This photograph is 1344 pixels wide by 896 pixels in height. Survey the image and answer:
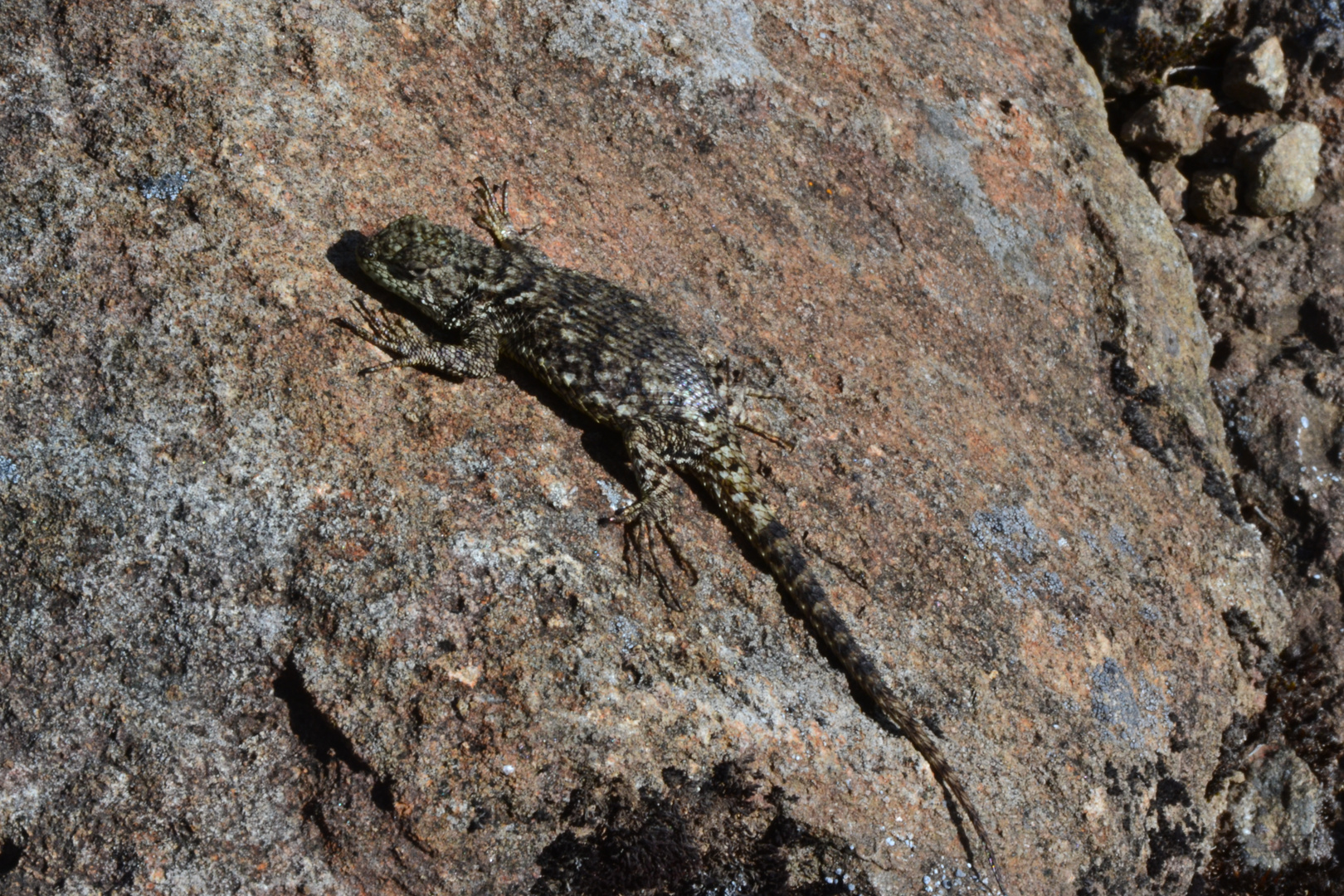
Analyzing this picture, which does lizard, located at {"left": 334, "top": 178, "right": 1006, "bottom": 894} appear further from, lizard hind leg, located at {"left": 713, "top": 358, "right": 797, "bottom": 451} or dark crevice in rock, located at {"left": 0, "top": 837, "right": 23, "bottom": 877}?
dark crevice in rock, located at {"left": 0, "top": 837, "right": 23, "bottom": 877}

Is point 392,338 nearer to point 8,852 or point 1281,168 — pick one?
point 8,852

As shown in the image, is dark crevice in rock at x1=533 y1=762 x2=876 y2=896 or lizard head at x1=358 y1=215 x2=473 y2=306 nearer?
dark crevice in rock at x1=533 y1=762 x2=876 y2=896

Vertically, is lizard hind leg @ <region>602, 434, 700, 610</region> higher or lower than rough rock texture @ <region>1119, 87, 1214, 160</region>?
lower

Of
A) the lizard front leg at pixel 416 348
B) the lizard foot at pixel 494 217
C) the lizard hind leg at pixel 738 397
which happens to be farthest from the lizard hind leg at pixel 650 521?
the lizard foot at pixel 494 217

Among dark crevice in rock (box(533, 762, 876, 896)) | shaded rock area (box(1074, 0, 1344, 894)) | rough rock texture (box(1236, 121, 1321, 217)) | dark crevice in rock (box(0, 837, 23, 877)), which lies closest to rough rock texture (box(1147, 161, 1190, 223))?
shaded rock area (box(1074, 0, 1344, 894))

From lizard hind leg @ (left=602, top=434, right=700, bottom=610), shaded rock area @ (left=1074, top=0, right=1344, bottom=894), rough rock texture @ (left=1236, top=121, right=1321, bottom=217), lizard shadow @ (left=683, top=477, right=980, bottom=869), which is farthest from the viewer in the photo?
rough rock texture @ (left=1236, top=121, right=1321, bottom=217)

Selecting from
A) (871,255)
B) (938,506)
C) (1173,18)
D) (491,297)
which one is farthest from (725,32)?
(1173,18)

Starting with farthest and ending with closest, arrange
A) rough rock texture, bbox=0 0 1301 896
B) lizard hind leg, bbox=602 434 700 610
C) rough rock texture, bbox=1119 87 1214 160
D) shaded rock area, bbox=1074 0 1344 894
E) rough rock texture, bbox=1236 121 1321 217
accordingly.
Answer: rough rock texture, bbox=1119 87 1214 160, rough rock texture, bbox=1236 121 1321 217, shaded rock area, bbox=1074 0 1344 894, lizard hind leg, bbox=602 434 700 610, rough rock texture, bbox=0 0 1301 896

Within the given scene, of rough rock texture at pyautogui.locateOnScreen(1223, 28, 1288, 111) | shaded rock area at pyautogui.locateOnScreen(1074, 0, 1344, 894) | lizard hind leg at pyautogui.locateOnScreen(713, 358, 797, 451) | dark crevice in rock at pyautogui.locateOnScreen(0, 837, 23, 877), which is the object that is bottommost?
dark crevice in rock at pyautogui.locateOnScreen(0, 837, 23, 877)
